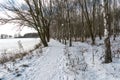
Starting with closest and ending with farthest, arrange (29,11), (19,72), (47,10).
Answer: (19,72) → (29,11) → (47,10)

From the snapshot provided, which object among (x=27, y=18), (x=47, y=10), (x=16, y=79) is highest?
(x=47, y=10)

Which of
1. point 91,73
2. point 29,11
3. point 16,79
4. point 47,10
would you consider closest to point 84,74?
point 91,73

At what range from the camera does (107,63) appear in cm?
838

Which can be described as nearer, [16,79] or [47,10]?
[16,79]

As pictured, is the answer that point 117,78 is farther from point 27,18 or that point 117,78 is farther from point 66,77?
point 27,18

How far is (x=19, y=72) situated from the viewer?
785 centimetres

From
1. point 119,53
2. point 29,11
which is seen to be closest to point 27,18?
point 29,11

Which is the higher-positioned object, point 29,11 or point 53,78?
point 29,11

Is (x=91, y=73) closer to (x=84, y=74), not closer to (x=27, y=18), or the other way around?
(x=84, y=74)

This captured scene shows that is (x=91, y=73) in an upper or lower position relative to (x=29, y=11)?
lower

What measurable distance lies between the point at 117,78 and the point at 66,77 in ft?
6.32

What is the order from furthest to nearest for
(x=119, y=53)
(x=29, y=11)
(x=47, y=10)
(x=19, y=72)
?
(x=47, y=10) < (x=29, y=11) < (x=119, y=53) < (x=19, y=72)

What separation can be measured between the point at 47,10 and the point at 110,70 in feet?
76.2

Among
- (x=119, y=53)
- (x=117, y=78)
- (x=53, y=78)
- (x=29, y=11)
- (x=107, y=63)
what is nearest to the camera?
(x=117, y=78)
